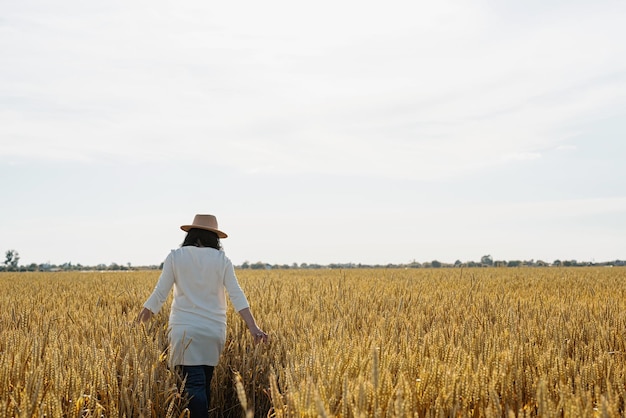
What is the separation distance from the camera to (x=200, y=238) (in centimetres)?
453

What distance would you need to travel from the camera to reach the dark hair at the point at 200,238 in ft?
14.9

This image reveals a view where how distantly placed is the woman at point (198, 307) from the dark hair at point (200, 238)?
2 cm

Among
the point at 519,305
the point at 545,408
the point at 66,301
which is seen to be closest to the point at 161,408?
the point at 545,408

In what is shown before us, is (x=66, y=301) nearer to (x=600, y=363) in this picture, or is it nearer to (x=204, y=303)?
(x=204, y=303)

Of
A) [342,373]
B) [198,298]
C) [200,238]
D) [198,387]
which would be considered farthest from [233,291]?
[342,373]

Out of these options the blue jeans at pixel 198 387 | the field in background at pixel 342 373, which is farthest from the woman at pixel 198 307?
the field in background at pixel 342 373

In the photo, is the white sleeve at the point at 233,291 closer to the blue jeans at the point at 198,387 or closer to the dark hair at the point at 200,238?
the dark hair at the point at 200,238

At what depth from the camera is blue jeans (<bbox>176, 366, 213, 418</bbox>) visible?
156 inches

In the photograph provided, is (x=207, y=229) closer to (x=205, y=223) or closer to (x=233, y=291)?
(x=205, y=223)

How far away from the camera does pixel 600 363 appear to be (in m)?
3.47

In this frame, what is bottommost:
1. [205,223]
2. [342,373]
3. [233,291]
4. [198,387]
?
[198,387]

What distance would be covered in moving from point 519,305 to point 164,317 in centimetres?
458

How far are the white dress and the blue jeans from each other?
9 centimetres

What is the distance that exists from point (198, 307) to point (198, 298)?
70mm
